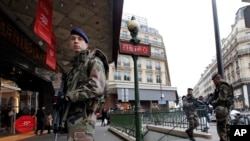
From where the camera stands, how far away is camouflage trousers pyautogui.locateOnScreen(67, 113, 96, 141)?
99.8 inches

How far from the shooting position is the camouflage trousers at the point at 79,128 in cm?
254

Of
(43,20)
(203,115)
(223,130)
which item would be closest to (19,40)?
(43,20)

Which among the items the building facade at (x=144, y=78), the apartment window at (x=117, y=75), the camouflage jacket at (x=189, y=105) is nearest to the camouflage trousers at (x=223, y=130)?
the camouflage jacket at (x=189, y=105)

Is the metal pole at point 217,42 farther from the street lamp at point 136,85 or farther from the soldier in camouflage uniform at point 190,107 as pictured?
the soldier in camouflage uniform at point 190,107

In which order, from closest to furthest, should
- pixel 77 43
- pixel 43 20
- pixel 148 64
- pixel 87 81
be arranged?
pixel 87 81, pixel 77 43, pixel 43 20, pixel 148 64

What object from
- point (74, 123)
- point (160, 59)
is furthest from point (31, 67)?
point (160, 59)

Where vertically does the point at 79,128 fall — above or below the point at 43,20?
below

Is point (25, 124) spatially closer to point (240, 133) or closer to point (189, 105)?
point (189, 105)

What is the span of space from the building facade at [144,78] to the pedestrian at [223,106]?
126 ft

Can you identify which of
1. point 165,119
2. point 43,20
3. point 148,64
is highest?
point 148,64

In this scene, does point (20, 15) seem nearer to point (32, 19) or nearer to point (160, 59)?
point (32, 19)

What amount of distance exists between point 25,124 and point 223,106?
1415 centimetres

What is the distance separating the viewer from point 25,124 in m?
17.0

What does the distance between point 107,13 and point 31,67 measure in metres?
6.22
